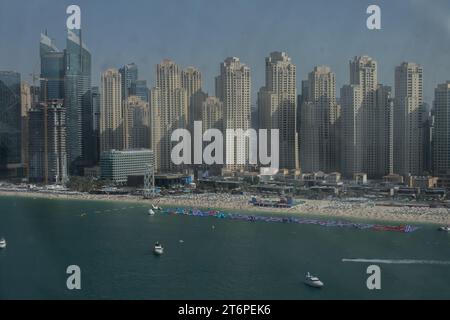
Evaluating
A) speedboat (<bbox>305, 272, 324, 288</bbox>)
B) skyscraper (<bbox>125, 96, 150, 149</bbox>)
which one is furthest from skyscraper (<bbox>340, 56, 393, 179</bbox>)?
speedboat (<bbox>305, 272, 324, 288</bbox>)

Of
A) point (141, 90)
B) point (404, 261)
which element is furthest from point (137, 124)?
point (404, 261)

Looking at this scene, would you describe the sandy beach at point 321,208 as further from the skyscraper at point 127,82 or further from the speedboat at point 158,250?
the speedboat at point 158,250

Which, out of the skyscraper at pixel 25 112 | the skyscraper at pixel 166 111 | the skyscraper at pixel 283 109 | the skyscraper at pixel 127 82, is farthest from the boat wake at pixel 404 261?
the skyscraper at pixel 25 112

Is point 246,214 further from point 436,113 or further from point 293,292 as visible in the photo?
point 293,292

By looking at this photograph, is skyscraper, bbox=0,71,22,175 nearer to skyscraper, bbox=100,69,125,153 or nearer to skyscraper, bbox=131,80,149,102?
skyscraper, bbox=100,69,125,153

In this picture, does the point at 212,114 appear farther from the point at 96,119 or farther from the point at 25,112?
the point at 25,112
